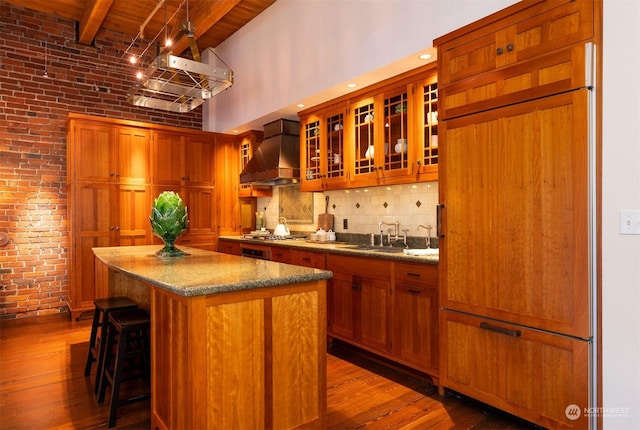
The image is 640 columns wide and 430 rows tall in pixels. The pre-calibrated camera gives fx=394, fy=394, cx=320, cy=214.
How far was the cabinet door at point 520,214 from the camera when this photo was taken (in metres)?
1.97

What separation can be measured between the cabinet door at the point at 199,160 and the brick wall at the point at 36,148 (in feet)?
4.40

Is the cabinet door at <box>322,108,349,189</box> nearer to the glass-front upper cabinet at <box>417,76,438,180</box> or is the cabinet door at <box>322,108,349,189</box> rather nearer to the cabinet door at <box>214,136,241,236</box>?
the glass-front upper cabinet at <box>417,76,438,180</box>

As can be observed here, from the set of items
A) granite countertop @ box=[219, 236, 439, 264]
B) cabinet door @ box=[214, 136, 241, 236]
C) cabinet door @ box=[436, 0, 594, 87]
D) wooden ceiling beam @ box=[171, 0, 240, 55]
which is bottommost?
granite countertop @ box=[219, 236, 439, 264]

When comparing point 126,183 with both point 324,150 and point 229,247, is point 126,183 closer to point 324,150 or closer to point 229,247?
point 229,247

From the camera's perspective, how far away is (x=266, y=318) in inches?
74.1

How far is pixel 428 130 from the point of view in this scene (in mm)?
3111

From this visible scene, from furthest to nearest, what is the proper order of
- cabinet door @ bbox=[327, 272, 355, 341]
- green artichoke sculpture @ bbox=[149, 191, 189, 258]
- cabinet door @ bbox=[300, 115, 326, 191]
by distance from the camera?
cabinet door @ bbox=[300, 115, 326, 191], cabinet door @ bbox=[327, 272, 355, 341], green artichoke sculpture @ bbox=[149, 191, 189, 258]

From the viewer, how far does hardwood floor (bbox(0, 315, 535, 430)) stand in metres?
2.32

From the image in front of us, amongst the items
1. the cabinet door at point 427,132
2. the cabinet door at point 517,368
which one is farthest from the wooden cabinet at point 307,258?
the cabinet door at point 517,368

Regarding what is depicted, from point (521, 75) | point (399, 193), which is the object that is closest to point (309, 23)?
point (399, 193)

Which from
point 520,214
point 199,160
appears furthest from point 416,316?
point 199,160

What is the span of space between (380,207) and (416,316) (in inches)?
55.3

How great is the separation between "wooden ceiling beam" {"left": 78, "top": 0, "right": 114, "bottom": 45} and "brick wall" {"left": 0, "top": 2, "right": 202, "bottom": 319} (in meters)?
0.19
